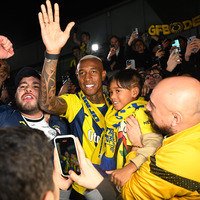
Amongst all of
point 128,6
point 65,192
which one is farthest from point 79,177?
point 128,6

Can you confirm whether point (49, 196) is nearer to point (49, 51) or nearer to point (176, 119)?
point (176, 119)

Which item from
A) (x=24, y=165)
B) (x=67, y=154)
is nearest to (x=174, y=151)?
(x=67, y=154)

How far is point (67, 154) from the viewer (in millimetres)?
1435

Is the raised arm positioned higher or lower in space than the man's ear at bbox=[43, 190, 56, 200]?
higher

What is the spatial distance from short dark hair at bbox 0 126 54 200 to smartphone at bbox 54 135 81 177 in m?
0.68

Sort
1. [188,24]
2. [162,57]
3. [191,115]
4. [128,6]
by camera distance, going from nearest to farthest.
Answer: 1. [191,115]
2. [162,57]
3. [188,24]
4. [128,6]

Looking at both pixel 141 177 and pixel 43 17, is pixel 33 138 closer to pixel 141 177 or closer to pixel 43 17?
pixel 141 177

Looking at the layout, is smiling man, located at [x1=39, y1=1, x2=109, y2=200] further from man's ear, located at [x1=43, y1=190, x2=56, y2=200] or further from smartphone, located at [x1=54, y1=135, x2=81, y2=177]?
man's ear, located at [x1=43, y1=190, x2=56, y2=200]

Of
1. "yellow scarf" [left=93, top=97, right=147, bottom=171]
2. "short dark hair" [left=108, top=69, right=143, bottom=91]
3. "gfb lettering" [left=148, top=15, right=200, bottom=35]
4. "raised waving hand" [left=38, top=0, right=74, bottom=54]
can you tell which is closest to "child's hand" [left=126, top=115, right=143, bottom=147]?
"yellow scarf" [left=93, top=97, right=147, bottom=171]

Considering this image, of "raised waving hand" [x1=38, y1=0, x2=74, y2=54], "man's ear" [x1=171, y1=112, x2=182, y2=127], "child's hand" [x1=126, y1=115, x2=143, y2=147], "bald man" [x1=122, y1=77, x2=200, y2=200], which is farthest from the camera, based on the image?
"raised waving hand" [x1=38, y1=0, x2=74, y2=54]

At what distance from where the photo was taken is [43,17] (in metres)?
2.01

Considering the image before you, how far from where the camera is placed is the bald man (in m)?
1.15

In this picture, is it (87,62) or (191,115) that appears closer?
(191,115)

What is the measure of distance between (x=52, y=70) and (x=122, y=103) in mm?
834
